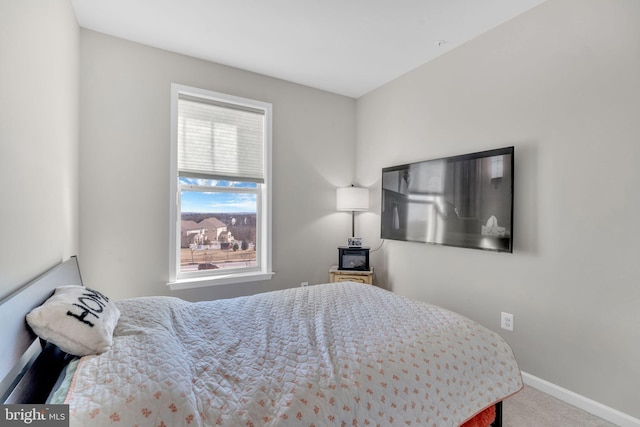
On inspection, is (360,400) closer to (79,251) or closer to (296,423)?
(296,423)

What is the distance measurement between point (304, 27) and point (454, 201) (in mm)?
1912

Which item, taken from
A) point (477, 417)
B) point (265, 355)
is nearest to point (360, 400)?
point (265, 355)

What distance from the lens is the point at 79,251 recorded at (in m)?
2.40

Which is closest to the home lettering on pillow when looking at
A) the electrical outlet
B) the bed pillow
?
the bed pillow

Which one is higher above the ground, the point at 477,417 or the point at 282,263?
the point at 282,263

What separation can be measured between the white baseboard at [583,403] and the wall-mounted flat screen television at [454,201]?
954mm

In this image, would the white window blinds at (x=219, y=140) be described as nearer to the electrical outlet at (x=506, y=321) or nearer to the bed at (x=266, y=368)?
the bed at (x=266, y=368)

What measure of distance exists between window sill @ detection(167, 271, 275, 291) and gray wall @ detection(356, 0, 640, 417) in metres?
1.83

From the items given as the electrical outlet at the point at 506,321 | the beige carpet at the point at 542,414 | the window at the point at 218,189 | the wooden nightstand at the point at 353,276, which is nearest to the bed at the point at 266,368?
the beige carpet at the point at 542,414

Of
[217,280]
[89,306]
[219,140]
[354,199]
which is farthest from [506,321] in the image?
[219,140]

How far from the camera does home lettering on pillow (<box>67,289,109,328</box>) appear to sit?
1080 mm

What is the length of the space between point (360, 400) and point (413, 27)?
8.50 ft

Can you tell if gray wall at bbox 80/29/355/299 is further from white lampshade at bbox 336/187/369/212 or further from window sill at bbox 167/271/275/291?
white lampshade at bbox 336/187/369/212

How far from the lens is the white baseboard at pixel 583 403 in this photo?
1.73m
